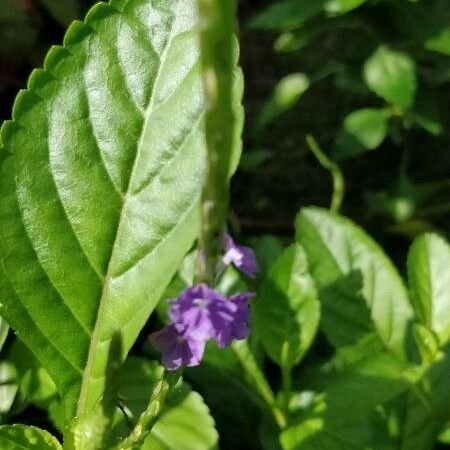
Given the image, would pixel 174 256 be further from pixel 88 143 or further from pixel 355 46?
pixel 355 46

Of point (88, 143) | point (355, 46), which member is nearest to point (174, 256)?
point (88, 143)

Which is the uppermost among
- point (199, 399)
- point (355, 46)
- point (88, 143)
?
point (88, 143)

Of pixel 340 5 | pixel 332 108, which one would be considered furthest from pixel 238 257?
pixel 332 108

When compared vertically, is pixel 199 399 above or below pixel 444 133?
above

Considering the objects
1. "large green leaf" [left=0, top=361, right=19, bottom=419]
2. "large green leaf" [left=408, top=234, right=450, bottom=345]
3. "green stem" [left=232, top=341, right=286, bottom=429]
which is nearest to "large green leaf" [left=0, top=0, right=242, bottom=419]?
"large green leaf" [left=0, top=361, right=19, bottom=419]

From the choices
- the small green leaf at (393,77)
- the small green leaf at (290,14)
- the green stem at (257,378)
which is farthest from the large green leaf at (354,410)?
the small green leaf at (290,14)

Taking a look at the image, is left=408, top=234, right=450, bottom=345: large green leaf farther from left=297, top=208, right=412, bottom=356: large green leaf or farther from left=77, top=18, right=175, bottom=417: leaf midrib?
left=77, top=18, right=175, bottom=417: leaf midrib

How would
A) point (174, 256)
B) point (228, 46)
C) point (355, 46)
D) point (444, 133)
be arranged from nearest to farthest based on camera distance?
point (228, 46), point (174, 256), point (355, 46), point (444, 133)

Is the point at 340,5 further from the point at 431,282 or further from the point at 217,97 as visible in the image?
the point at 217,97

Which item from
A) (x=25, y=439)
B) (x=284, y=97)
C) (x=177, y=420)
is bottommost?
(x=284, y=97)
